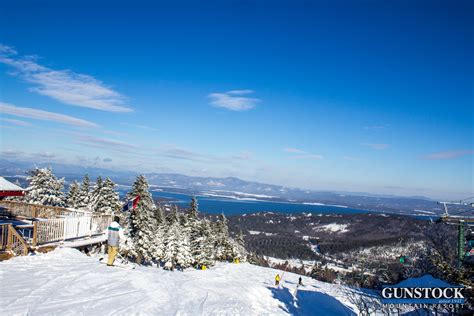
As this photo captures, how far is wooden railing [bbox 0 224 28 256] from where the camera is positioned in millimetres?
11516

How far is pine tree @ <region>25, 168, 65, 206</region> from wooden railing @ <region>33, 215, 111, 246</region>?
70.5 ft

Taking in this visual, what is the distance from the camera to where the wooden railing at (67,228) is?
13169 mm

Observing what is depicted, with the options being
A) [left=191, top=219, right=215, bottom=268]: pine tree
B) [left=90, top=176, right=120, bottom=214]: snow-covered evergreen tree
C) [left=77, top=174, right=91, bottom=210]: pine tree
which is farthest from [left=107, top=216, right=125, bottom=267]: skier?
[left=77, top=174, right=91, bottom=210]: pine tree

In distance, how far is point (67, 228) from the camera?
14.9m

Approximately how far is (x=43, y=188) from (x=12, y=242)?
88.6 ft

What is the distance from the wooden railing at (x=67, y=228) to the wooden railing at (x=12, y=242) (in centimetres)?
71

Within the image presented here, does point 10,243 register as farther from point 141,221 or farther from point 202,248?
point 202,248

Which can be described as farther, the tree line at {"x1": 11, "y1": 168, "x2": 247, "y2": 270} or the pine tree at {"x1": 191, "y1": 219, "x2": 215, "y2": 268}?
the pine tree at {"x1": 191, "y1": 219, "x2": 215, "y2": 268}

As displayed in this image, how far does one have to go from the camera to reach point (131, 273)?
37.9 feet

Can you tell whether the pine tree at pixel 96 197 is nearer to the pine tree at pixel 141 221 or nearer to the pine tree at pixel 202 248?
the pine tree at pixel 141 221

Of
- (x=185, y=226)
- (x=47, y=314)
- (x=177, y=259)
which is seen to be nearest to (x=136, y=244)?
(x=177, y=259)

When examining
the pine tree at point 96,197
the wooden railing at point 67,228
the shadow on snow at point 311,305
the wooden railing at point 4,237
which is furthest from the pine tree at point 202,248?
the wooden railing at point 4,237

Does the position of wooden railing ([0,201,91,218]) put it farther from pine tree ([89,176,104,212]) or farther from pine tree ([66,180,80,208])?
pine tree ([66,180,80,208])

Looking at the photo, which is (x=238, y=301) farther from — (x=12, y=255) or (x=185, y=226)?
(x=185, y=226)
